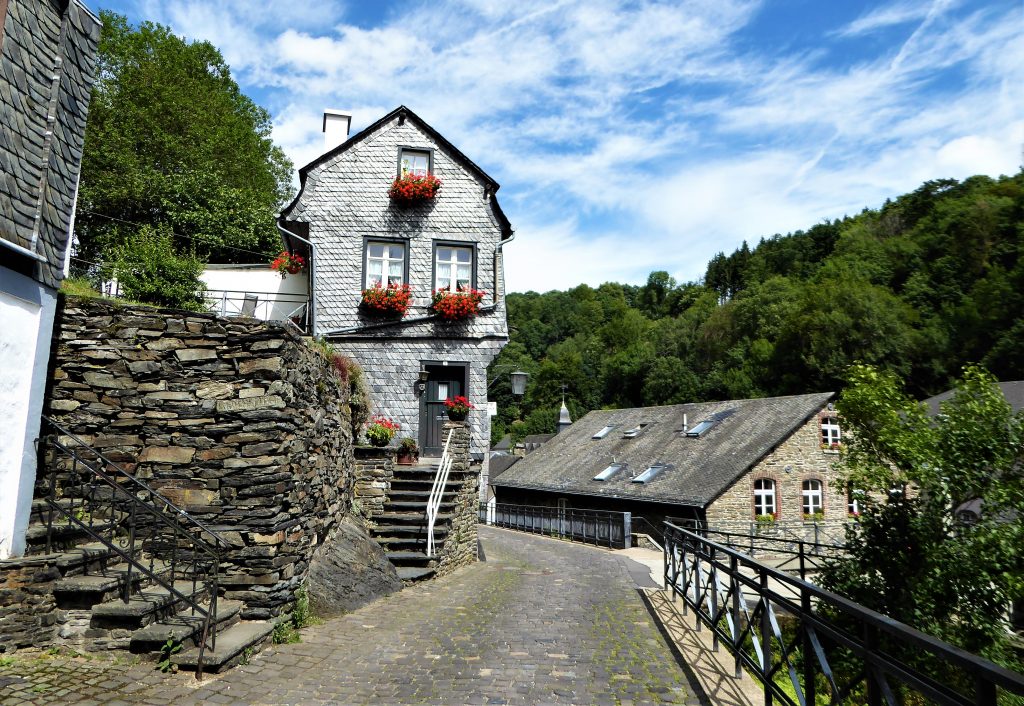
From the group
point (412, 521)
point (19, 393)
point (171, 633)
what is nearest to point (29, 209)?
point (19, 393)

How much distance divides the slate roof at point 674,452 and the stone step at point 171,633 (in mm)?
19730

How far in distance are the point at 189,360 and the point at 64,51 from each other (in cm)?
371

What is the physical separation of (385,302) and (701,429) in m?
18.7

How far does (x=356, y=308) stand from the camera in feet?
51.7

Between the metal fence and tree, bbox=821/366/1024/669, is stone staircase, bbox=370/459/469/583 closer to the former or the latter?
tree, bbox=821/366/1024/669

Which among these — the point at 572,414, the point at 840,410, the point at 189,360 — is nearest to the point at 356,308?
the point at 189,360

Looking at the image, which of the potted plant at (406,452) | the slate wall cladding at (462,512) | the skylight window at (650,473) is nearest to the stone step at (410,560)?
the slate wall cladding at (462,512)

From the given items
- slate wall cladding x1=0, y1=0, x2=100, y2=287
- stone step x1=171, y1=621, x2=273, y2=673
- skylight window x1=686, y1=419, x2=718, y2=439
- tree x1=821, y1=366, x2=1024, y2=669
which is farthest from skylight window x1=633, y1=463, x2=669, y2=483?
slate wall cladding x1=0, y1=0, x2=100, y2=287

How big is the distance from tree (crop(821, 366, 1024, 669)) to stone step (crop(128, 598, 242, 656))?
514 inches

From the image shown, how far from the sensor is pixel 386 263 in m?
16.2

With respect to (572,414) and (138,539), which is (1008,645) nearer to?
(138,539)

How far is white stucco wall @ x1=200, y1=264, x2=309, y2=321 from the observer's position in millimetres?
17219

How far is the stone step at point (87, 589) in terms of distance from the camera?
598 cm

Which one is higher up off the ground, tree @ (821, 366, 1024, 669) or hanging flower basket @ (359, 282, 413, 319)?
hanging flower basket @ (359, 282, 413, 319)
